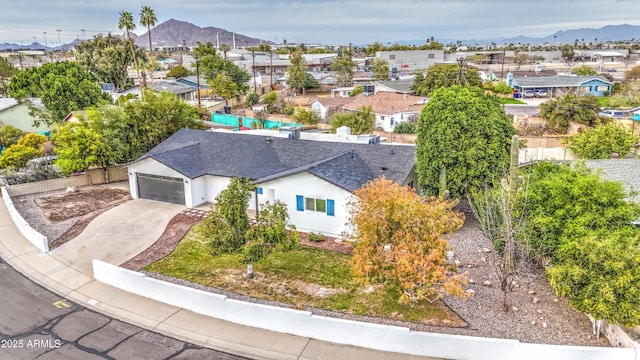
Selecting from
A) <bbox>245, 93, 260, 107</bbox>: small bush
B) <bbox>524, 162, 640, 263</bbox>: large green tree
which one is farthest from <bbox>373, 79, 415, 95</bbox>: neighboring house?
<bbox>524, 162, 640, 263</bbox>: large green tree

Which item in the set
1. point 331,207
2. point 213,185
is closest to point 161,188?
point 213,185

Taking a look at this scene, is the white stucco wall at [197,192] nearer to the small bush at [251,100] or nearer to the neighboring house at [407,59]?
the small bush at [251,100]

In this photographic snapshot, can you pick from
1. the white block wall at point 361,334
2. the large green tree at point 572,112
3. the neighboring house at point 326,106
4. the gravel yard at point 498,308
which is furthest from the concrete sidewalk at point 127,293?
the large green tree at point 572,112

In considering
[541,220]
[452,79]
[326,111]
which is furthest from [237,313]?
[452,79]

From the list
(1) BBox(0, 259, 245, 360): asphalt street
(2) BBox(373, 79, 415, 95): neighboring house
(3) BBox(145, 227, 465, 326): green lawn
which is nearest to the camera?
(1) BBox(0, 259, 245, 360): asphalt street

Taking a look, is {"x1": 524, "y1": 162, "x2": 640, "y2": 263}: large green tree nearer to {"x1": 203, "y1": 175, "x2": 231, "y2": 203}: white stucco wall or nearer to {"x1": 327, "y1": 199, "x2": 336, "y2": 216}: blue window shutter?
{"x1": 327, "y1": 199, "x2": 336, "y2": 216}: blue window shutter

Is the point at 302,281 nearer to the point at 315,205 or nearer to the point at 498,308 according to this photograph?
the point at 315,205
